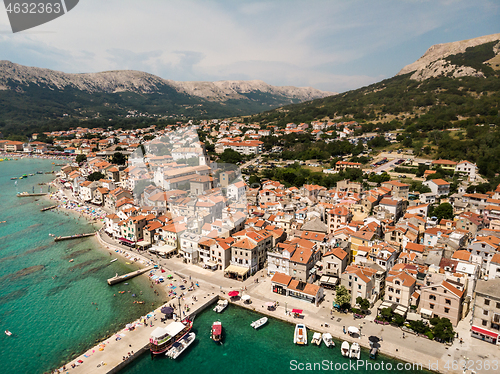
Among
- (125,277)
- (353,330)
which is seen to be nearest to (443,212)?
(353,330)

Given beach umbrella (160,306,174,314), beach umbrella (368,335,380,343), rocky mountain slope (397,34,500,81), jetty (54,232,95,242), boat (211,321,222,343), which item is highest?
rocky mountain slope (397,34,500,81)

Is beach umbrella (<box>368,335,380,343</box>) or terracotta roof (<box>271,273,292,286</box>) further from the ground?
terracotta roof (<box>271,273,292,286</box>)

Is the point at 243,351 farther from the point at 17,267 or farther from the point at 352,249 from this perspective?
the point at 17,267

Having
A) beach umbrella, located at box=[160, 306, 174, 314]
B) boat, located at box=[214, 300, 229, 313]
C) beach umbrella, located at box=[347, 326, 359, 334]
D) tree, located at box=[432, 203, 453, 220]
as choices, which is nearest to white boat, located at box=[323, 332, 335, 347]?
→ beach umbrella, located at box=[347, 326, 359, 334]

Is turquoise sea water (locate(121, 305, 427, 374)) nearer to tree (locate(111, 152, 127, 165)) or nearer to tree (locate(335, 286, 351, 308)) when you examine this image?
tree (locate(335, 286, 351, 308))

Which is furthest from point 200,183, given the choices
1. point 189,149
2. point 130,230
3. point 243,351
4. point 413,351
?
point 413,351

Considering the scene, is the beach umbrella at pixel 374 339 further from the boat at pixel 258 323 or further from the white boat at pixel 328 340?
the boat at pixel 258 323

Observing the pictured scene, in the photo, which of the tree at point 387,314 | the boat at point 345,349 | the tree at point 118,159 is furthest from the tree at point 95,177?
the tree at point 387,314
